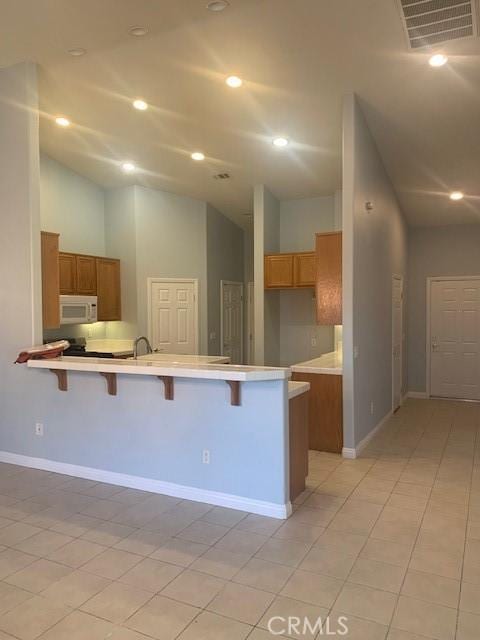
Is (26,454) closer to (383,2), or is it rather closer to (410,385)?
(383,2)

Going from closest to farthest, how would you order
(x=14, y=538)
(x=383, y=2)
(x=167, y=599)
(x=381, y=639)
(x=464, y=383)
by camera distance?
(x=381, y=639), (x=167, y=599), (x=14, y=538), (x=383, y=2), (x=464, y=383)

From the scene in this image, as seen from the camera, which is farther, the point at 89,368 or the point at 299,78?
the point at 299,78

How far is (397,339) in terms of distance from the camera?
695cm

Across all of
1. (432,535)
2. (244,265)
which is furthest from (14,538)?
(244,265)

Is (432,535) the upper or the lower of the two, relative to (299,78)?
lower

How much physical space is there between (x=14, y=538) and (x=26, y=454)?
1.59 m

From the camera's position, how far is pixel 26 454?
179 inches

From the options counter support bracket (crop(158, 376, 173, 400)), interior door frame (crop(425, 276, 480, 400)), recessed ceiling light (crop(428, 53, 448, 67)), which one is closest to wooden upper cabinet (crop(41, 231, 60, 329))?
counter support bracket (crop(158, 376, 173, 400))


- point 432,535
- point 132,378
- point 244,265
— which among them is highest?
point 244,265

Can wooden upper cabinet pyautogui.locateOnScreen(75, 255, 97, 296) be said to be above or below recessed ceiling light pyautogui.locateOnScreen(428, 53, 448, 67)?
below

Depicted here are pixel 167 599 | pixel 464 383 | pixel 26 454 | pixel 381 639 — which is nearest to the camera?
pixel 381 639

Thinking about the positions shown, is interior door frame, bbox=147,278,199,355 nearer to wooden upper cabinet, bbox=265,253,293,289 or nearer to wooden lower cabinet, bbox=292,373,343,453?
wooden upper cabinet, bbox=265,253,293,289

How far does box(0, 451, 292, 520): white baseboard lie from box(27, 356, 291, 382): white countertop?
0.89m

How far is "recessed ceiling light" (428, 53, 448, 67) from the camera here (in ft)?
12.6
